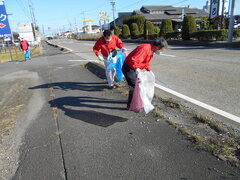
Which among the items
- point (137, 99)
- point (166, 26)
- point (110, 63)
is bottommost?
point (137, 99)

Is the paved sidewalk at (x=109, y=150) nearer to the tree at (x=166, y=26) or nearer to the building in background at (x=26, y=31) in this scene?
the tree at (x=166, y=26)

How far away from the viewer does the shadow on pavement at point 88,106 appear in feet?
11.3

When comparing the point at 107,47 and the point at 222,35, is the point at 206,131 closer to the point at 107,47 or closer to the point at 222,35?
the point at 107,47

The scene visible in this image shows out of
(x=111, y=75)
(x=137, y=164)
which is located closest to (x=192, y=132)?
(x=137, y=164)

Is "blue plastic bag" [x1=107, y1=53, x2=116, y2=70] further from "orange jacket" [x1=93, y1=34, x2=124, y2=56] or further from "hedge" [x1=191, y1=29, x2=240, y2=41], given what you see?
"hedge" [x1=191, y1=29, x2=240, y2=41]

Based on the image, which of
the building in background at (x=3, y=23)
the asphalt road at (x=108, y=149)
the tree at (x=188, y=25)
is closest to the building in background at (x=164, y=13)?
the tree at (x=188, y=25)

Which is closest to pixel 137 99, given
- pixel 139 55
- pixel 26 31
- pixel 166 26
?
pixel 139 55

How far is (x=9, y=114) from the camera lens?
4164mm

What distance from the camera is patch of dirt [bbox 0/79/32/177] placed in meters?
2.57

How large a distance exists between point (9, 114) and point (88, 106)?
170cm

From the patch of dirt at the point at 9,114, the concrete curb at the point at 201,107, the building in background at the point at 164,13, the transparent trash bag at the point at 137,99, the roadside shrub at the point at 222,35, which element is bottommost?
the patch of dirt at the point at 9,114

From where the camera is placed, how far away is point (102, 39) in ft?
16.3

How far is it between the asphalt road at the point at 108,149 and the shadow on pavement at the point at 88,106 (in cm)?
2

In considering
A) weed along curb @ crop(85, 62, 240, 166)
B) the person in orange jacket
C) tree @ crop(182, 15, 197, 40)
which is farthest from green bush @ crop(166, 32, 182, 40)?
weed along curb @ crop(85, 62, 240, 166)
